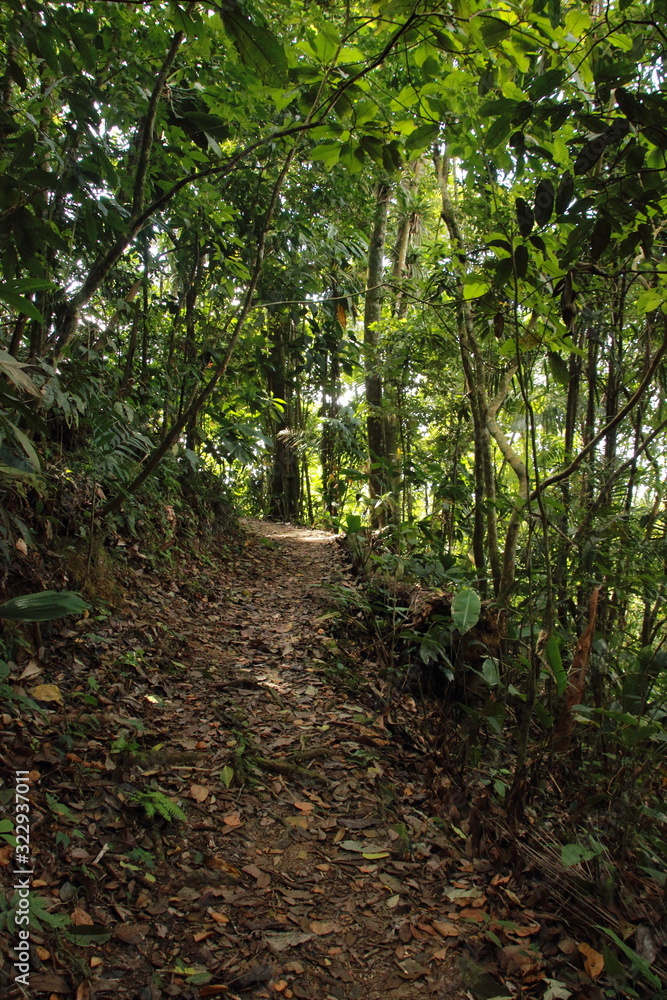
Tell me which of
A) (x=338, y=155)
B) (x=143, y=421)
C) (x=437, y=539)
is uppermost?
(x=338, y=155)

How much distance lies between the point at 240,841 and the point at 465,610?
184 cm

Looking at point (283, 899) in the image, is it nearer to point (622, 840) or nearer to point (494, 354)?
point (622, 840)

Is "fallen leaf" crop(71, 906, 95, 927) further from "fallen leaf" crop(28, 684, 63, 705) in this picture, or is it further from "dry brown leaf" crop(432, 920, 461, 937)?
"dry brown leaf" crop(432, 920, 461, 937)

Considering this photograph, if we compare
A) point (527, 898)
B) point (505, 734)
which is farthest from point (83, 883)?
point (505, 734)

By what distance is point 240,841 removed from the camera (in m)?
2.64

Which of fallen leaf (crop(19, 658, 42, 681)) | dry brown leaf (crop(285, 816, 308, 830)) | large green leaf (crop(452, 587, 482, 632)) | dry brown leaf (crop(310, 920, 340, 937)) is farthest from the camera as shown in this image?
large green leaf (crop(452, 587, 482, 632))

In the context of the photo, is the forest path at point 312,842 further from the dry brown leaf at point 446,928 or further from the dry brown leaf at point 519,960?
the dry brown leaf at point 519,960

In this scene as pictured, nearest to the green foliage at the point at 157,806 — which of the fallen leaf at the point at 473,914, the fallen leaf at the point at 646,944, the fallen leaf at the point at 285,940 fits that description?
the fallen leaf at the point at 285,940

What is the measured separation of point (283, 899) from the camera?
239 cm

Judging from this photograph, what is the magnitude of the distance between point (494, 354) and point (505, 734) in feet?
13.0

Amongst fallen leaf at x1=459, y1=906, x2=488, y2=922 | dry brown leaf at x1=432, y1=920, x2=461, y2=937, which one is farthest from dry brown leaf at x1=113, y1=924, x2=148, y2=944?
fallen leaf at x1=459, y1=906, x2=488, y2=922

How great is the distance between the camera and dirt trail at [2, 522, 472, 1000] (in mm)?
2041

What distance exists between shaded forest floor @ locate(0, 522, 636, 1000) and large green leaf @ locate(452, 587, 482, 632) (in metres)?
0.80

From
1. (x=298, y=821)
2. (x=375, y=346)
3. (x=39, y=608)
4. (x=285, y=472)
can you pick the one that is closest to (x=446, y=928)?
(x=298, y=821)
